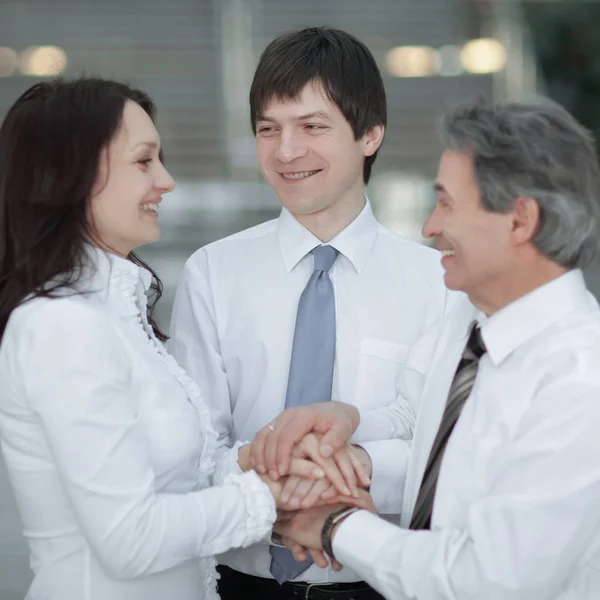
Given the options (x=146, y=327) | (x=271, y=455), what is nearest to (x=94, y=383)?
(x=146, y=327)

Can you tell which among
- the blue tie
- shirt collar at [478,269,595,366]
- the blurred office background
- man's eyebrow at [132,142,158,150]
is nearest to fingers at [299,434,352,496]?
the blue tie

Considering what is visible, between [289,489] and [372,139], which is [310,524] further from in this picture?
[372,139]

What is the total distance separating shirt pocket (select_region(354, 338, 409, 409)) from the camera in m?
2.49

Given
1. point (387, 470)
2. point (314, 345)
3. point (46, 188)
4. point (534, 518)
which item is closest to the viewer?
point (534, 518)

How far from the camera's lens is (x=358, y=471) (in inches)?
88.9

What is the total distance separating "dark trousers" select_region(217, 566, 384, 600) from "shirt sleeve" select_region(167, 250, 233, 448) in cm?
32

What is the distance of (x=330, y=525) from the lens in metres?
2.11

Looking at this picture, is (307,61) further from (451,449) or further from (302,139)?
(451,449)

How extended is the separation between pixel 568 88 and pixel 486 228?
551 centimetres

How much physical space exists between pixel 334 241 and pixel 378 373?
0.34 meters

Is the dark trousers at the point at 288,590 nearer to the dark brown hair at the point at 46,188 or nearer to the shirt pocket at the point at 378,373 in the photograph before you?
the shirt pocket at the point at 378,373

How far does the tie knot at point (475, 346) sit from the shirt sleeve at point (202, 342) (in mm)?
672

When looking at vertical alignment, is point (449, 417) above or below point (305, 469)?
above

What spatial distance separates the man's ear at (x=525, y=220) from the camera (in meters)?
1.84
